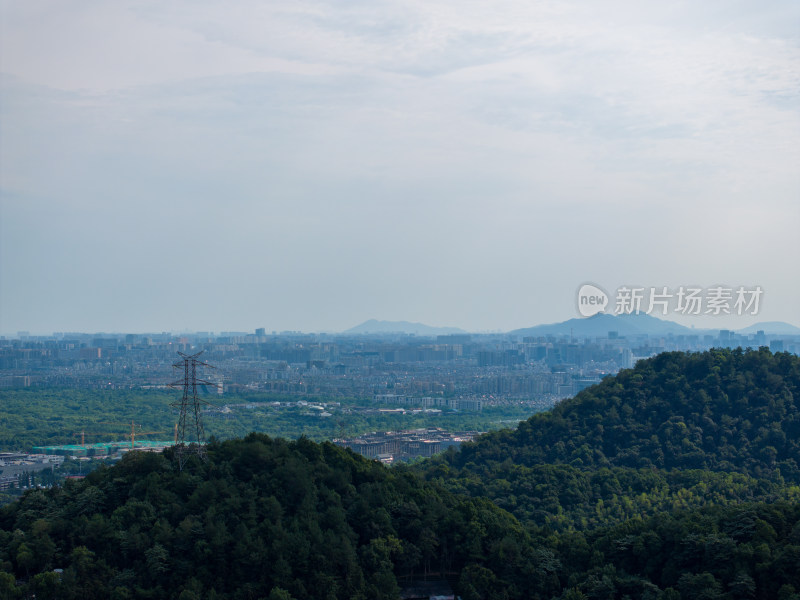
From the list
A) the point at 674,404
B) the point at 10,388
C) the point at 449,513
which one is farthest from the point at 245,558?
the point at 10,388

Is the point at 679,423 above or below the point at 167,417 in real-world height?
above

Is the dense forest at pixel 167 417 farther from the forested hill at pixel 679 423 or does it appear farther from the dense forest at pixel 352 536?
the dense forest at pixel 352 536

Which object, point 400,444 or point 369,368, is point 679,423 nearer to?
point 400,444

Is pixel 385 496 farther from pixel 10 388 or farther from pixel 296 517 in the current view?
pixel 10 388

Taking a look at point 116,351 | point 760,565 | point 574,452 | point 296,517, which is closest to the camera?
point 760,565

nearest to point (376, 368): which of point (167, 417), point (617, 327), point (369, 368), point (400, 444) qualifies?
point (369, 368)

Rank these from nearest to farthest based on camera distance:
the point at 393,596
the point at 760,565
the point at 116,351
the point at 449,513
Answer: the point at 760,565, the point at 393,596, the point at 449,513, the point at 116,351

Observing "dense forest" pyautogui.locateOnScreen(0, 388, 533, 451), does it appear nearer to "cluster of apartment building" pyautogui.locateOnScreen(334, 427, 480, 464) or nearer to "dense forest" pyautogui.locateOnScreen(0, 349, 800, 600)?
"cluster of apartment building" pyautogui.locateOnScreen(334, 427, 480, 464)
